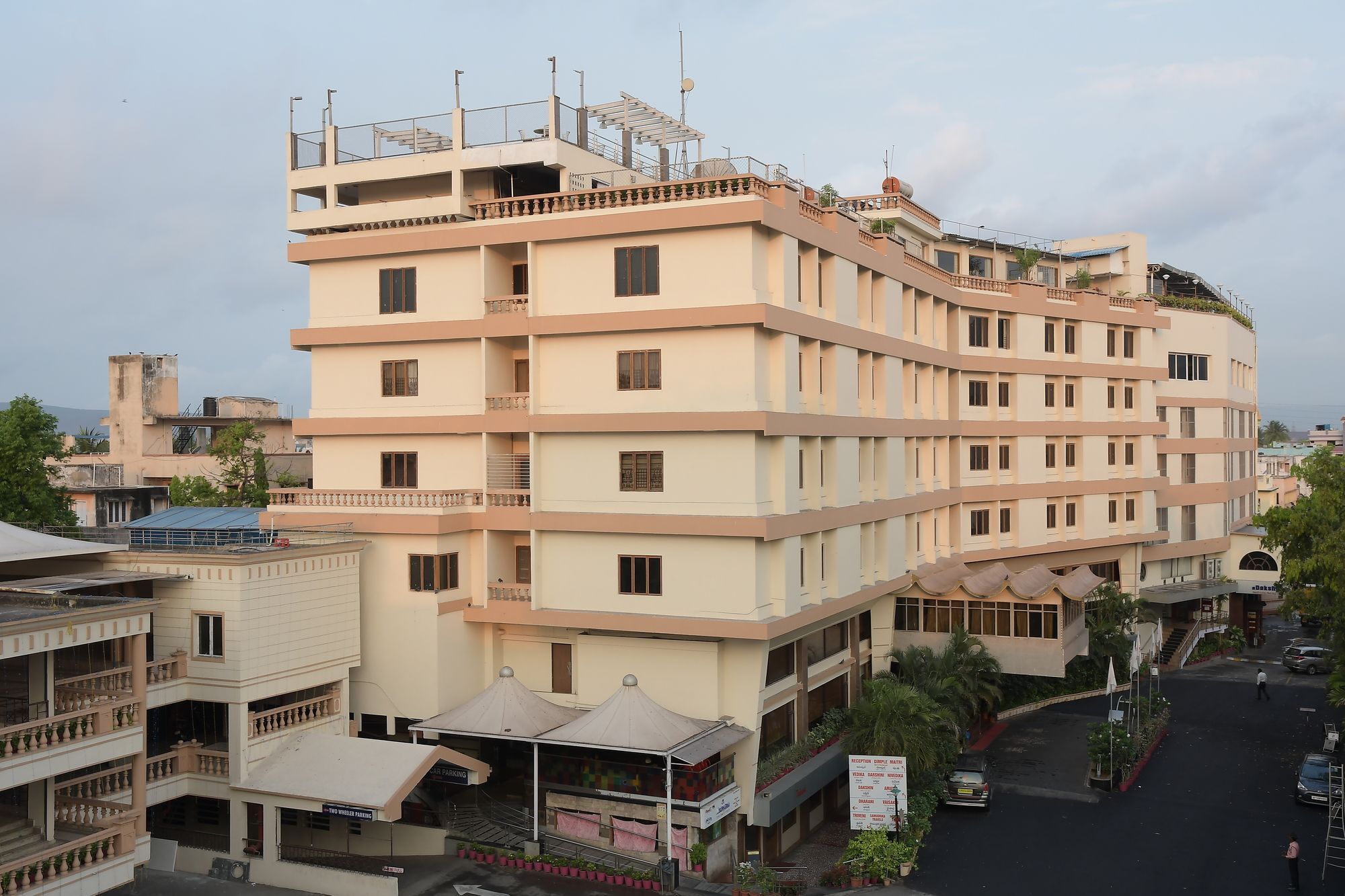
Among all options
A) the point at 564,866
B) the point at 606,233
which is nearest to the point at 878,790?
the point at 564,866

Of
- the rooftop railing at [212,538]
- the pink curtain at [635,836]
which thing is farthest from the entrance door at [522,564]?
the pink curtain at [635,836]

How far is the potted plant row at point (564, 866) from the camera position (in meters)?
29.3

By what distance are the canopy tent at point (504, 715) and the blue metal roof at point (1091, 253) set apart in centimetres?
4513

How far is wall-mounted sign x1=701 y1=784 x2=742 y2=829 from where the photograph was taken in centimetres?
3019

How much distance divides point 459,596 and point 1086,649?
87.9ft

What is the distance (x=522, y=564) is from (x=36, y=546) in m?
13.7

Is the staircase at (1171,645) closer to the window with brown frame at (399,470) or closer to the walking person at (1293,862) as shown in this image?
the walking person at (1293,862)

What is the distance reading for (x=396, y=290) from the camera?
120 ft

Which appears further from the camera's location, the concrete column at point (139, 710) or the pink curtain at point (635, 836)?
the pink curtain at point (635, 836)

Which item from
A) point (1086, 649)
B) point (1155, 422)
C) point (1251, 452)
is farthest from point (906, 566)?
point (1251, 452)

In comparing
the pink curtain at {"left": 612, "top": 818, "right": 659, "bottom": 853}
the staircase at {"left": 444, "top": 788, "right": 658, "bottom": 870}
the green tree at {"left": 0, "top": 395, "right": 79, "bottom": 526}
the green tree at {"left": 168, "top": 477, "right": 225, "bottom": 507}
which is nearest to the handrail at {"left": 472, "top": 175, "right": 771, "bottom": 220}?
the pink curtain at {"left": 612, "top": 818, "right": 659, "bottom": 853}

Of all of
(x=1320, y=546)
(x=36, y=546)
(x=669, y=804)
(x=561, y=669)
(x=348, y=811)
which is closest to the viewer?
(x=348, y=811)

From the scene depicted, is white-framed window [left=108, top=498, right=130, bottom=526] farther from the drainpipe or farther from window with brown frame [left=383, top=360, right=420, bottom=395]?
the drainpipe

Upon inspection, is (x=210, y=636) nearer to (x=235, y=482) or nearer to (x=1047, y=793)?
(x=1047, y=793)
